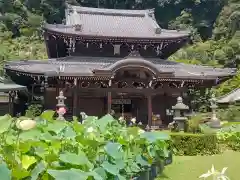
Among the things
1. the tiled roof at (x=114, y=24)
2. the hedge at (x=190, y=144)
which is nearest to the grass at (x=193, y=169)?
the hedge at (x=190, y=144)

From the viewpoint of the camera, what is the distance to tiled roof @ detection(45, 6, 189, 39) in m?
18.9

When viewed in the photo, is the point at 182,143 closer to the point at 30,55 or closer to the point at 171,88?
the point at 171,88

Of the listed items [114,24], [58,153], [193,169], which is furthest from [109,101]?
[58,153]

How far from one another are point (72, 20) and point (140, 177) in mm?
18569

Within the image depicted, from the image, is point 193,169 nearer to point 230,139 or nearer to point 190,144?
point 190,144

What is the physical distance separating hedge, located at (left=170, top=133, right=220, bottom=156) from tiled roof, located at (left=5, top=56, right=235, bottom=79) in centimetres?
622

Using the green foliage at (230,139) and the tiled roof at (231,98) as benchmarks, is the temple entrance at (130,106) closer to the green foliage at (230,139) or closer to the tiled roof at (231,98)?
the green foliage at (230,139)

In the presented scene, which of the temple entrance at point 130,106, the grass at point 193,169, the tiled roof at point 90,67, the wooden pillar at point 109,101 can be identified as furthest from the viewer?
the temple entrance at point 130,106

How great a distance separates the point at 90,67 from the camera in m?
17.9

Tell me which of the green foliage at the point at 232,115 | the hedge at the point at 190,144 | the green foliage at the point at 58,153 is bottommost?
the green foliage at the point at 232,115

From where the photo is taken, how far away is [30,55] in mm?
41562

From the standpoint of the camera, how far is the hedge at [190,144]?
36.6 feet

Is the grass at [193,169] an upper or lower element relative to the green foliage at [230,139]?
upper

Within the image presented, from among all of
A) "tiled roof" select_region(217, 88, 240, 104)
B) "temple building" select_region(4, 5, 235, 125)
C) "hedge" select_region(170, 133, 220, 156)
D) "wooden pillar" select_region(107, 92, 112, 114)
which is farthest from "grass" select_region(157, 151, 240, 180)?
"tiled roof" select_region(217, 88, 240, 104)
